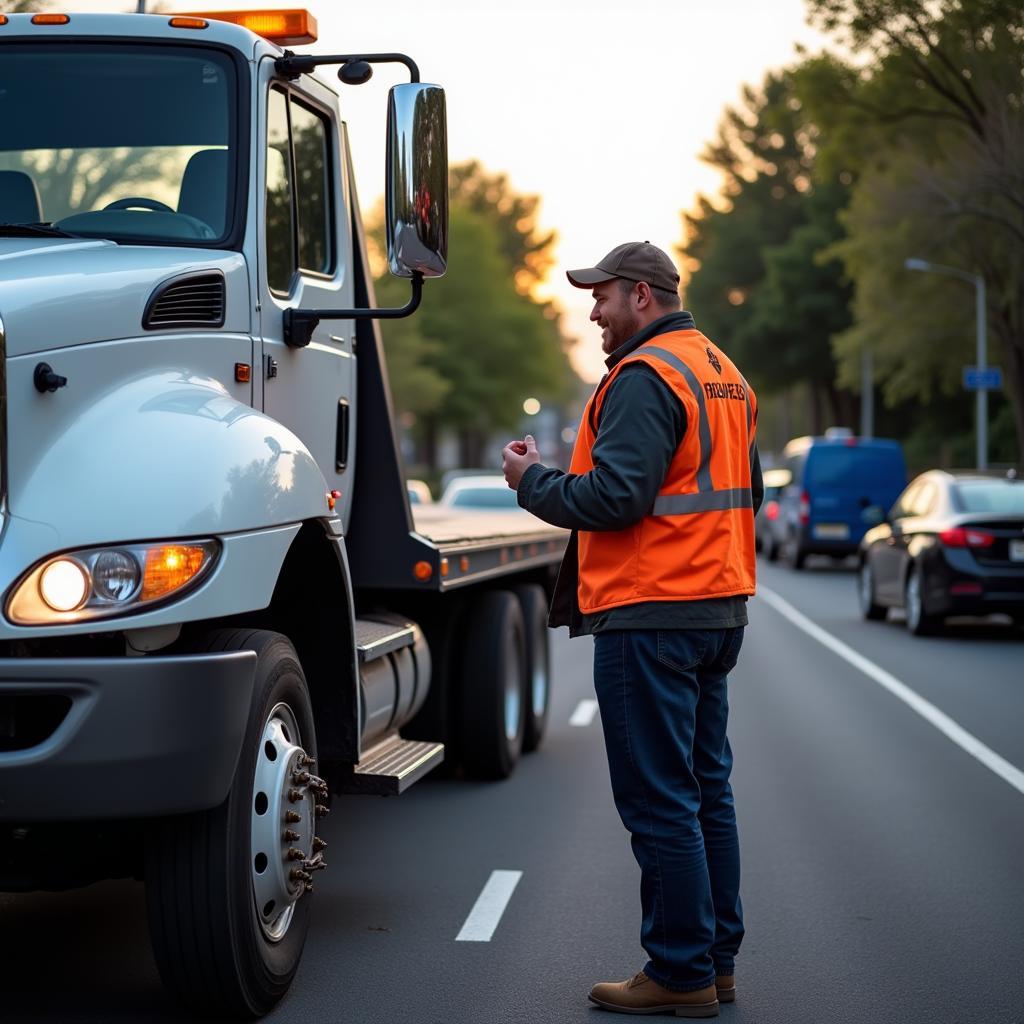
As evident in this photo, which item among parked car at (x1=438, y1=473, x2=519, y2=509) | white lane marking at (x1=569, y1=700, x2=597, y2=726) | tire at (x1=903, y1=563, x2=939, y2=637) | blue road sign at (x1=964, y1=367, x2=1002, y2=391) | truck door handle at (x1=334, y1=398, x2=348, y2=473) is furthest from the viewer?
blue road sign at (x1=964, y1=367, x2=1002, y2=391)

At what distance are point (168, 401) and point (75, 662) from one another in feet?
3.02

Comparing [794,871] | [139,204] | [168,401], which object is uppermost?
[139,204]

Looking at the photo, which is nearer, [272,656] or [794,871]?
[272,656]

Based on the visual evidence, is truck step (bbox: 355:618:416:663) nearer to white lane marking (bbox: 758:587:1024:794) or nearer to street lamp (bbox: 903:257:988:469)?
white lane marking (bbox: 758:587:1024:794)

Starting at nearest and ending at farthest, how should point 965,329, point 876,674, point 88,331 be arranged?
point 88,331 → point 876,674 → point 965,329

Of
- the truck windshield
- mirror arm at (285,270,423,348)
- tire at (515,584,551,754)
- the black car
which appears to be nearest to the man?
mirror arm at (285,270,423,348)

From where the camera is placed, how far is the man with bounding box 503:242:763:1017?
187 inches

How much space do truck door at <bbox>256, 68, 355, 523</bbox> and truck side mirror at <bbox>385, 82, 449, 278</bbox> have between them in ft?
1.95

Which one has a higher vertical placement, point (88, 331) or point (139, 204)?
point (139, 204)

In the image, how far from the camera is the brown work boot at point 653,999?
15.9ft

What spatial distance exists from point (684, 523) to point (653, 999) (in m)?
1.31

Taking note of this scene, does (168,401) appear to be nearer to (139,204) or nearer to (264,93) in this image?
(139,204)

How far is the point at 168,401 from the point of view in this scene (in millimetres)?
4645

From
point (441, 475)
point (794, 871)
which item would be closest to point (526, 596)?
point (794, 871)
